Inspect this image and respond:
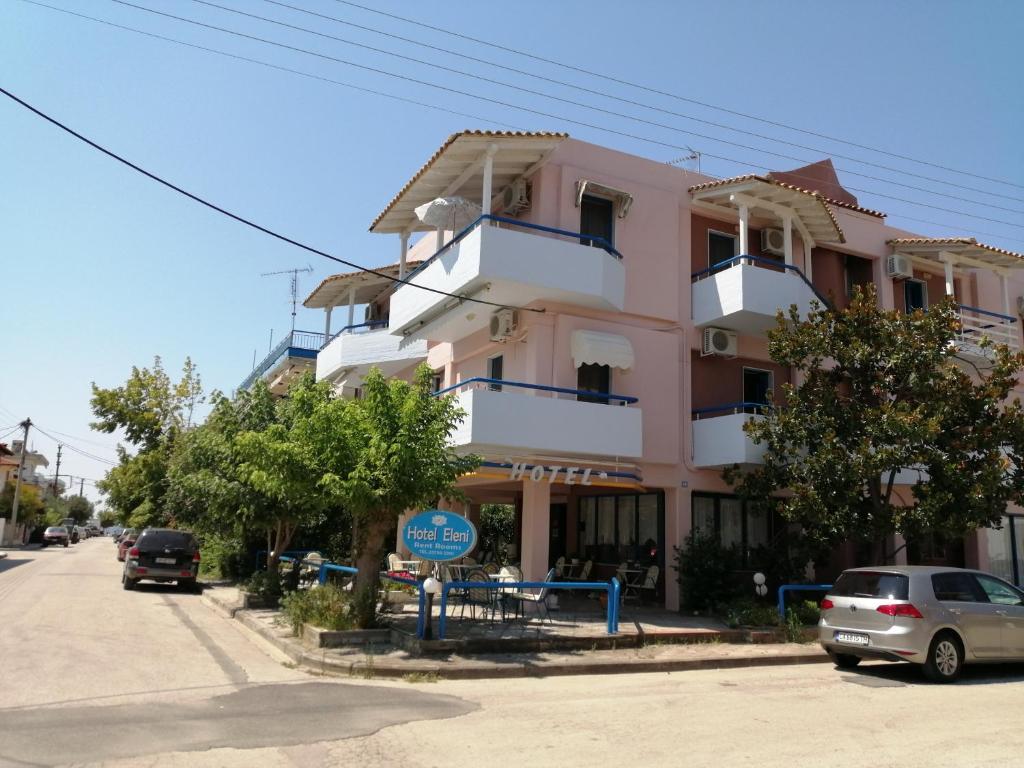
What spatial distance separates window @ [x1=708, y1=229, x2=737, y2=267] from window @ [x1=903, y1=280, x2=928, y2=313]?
605 cm

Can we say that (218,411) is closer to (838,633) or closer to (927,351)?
(838,633)

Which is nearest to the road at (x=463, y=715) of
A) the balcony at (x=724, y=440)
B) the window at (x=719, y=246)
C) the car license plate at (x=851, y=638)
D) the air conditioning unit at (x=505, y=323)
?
the car license plate at (x=851, y=638)

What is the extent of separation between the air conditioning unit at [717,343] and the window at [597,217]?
3.22 meters

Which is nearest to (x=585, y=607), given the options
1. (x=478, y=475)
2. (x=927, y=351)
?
(x=478, y=475)

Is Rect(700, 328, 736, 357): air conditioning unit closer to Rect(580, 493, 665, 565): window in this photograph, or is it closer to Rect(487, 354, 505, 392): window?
Rect(580, 493, 665, 565): window

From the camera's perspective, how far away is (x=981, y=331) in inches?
851

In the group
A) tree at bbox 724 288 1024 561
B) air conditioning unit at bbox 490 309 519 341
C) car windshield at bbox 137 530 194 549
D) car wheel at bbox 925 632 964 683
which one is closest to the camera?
car wheel at bbox 925 632 964 683

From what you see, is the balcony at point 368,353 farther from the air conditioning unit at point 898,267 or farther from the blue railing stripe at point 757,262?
the air conditioning unit at point 898,267

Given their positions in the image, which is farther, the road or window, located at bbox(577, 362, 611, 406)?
window, located at bbox(577, 362, 611, 406)

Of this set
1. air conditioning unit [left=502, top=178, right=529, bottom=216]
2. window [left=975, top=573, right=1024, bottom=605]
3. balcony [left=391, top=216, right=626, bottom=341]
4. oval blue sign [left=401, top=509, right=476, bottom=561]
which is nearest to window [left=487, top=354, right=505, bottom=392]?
balcony [left=391, top=216, right=626, bottom=341]

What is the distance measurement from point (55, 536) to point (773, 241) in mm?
58134

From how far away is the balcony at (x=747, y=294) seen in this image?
17.5m

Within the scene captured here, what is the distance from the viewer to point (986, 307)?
23.7 meters

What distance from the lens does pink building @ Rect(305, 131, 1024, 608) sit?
628 inches
